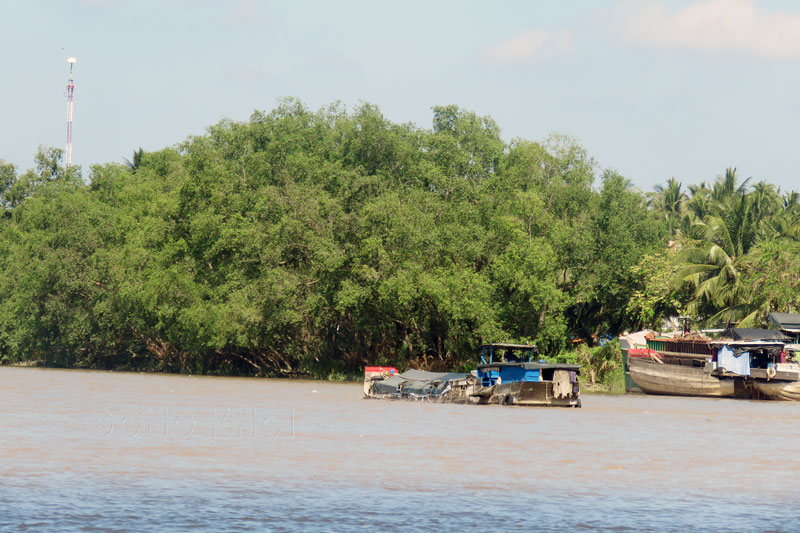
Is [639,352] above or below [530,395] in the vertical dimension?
above

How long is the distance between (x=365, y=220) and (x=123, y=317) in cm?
2803

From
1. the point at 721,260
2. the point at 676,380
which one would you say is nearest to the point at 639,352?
the point at 676,380

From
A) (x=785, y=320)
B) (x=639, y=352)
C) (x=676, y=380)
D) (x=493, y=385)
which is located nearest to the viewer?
(x=493, y=385)

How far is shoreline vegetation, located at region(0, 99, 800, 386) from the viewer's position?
68.9 m

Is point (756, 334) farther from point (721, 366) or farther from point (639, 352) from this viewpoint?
point (639, 352)

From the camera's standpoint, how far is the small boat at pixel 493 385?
4916 cm

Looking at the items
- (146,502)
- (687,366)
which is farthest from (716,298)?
(146,502)

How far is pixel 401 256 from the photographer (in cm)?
6900

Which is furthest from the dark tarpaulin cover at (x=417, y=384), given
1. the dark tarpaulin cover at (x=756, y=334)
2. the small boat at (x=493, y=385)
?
the dark tarpaulin cover at (x=756, y=334)

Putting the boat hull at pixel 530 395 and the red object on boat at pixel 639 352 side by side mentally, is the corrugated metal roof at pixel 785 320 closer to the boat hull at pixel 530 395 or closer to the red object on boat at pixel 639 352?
the red object on boat at pixel 639 352

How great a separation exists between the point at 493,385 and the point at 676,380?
624 inches

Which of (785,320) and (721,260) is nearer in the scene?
(785,320)

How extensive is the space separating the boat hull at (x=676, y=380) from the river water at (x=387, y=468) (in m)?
13.6

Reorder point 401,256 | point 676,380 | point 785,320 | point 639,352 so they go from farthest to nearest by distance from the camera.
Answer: point 401,256, point 639,352, point 785,320, point 676,380
